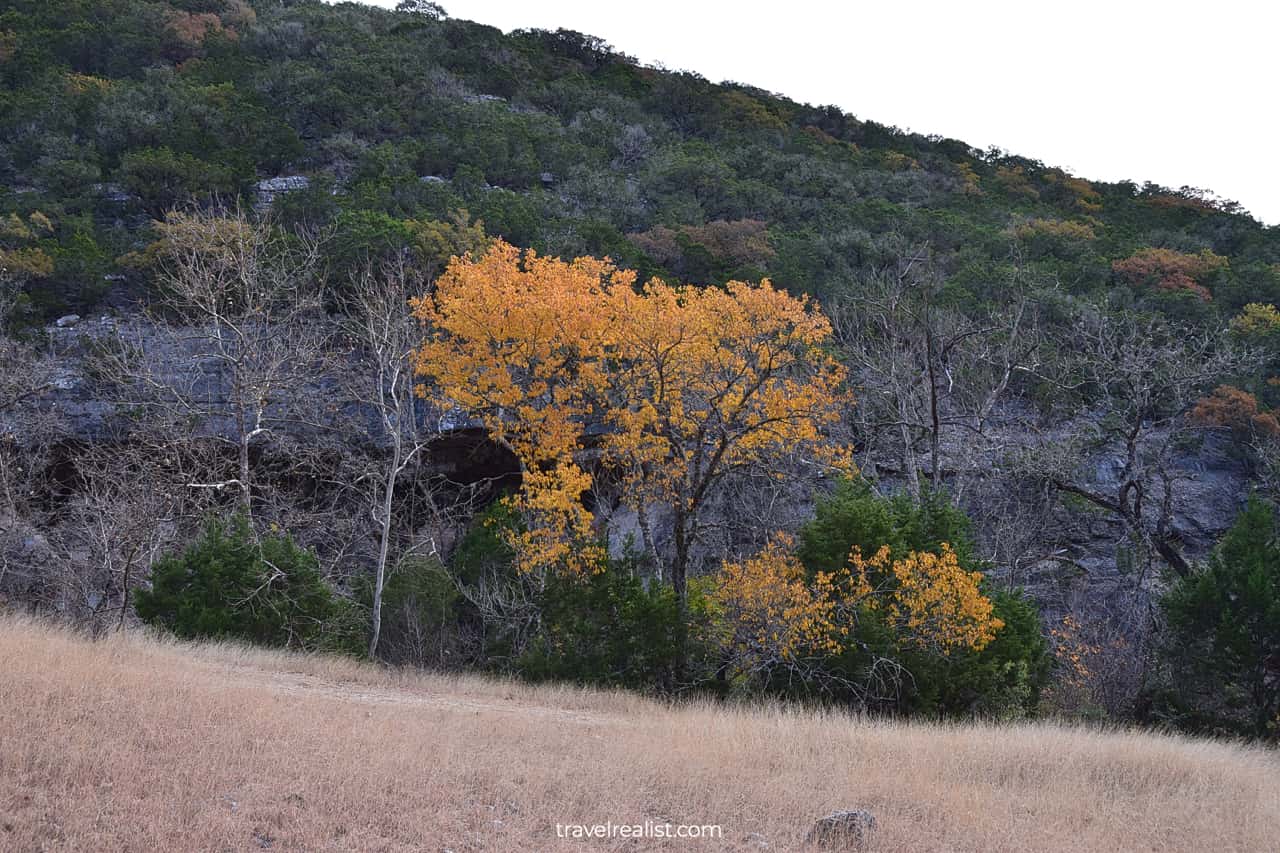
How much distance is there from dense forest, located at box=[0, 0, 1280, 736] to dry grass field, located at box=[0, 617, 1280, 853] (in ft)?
9.72

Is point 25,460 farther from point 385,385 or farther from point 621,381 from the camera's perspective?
point 621,381

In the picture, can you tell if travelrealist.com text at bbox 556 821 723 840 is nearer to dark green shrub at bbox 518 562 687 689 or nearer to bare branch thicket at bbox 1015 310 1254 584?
dark green shrub at bbox 518 562 687 689

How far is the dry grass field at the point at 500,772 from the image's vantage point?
7.84 metres

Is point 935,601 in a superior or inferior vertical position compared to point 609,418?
inferior

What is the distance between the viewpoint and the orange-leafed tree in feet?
59.7

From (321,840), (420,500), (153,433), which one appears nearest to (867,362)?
(420,500)

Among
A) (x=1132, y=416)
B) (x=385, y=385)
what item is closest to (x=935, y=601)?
(x=1132, y=416)

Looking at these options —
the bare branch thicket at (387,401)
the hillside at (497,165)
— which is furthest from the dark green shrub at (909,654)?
the hillside at (497,165)

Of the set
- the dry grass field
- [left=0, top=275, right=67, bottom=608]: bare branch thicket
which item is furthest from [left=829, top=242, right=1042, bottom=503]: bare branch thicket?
[left=0, top=275, right=67, bottom=608]: bare branch thicket

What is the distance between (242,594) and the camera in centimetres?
1742

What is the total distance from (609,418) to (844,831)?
12232mm

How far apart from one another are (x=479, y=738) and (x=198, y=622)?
8.19 meters

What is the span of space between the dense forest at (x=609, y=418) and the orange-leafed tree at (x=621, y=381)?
114mm

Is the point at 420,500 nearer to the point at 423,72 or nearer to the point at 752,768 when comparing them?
the point at 752,768
